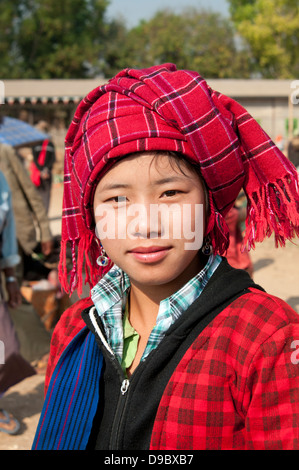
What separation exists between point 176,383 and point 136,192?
460 millimetres

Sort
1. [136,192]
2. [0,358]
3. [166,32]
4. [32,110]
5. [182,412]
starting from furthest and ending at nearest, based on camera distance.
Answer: [166,32]
[32,110]
[0,358]
[136,192]
[182,412]

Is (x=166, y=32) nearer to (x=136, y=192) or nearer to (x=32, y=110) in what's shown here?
(x=32, y=110)

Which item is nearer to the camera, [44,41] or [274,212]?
[274,212]

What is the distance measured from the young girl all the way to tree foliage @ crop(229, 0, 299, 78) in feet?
117

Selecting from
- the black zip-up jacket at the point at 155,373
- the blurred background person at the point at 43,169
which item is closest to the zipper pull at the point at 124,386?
the black zip-up jacket at the point at 155,373

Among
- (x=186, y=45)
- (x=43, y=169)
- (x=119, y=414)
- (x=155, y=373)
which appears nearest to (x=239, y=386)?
(x=155, y=373)

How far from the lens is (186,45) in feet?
128

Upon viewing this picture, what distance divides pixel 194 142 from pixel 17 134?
5624 millimetres

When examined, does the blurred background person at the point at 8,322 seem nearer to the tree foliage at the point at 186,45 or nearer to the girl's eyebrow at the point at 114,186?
the girl's eyebrow at the point at 114,186

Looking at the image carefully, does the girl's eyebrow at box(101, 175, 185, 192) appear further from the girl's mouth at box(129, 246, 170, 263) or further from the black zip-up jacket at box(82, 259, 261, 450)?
the black zip-up jacket at box(82, 259, 261, 450)

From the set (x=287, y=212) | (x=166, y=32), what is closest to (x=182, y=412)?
(x=287, y=212)

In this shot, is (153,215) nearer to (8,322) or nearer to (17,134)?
(8,322)

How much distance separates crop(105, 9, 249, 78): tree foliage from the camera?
117 feet
